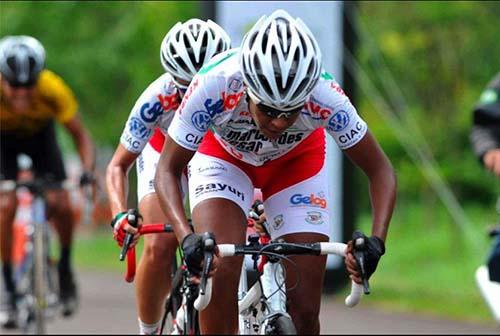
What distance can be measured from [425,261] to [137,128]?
1230 cm

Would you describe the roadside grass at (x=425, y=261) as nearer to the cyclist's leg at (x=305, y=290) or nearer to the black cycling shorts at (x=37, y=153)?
the black cycling shorts at (x=37, y=153)

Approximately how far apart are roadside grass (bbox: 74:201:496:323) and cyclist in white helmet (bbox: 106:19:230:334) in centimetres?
497

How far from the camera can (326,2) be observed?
15.5m

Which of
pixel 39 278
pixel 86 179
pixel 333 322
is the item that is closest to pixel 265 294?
pixel 86 179

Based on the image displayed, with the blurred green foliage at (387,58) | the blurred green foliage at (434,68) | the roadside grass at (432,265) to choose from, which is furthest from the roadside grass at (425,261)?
the blurred green foliage at (434,68)

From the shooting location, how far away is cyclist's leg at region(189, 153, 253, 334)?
6.75 meters

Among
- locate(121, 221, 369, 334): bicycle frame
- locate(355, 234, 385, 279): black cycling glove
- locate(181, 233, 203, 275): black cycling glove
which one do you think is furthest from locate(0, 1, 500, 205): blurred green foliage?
locate(181, 233, 203, 275): black cycling glove

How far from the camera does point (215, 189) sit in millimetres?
7062

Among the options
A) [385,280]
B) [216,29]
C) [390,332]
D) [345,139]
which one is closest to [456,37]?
[385,280]

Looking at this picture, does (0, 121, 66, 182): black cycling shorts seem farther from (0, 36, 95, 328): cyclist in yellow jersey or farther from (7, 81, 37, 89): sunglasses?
(7, 81, 37, 89): sunglasses

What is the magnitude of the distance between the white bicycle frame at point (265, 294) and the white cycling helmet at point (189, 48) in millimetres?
1359

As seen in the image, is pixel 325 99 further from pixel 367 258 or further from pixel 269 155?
pixel 367 258

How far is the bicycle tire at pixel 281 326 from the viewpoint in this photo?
6.24 m

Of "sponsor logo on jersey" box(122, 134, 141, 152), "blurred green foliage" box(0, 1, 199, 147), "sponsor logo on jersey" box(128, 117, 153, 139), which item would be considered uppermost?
"blurred green foliage" box(0, 1, 199, 147)
